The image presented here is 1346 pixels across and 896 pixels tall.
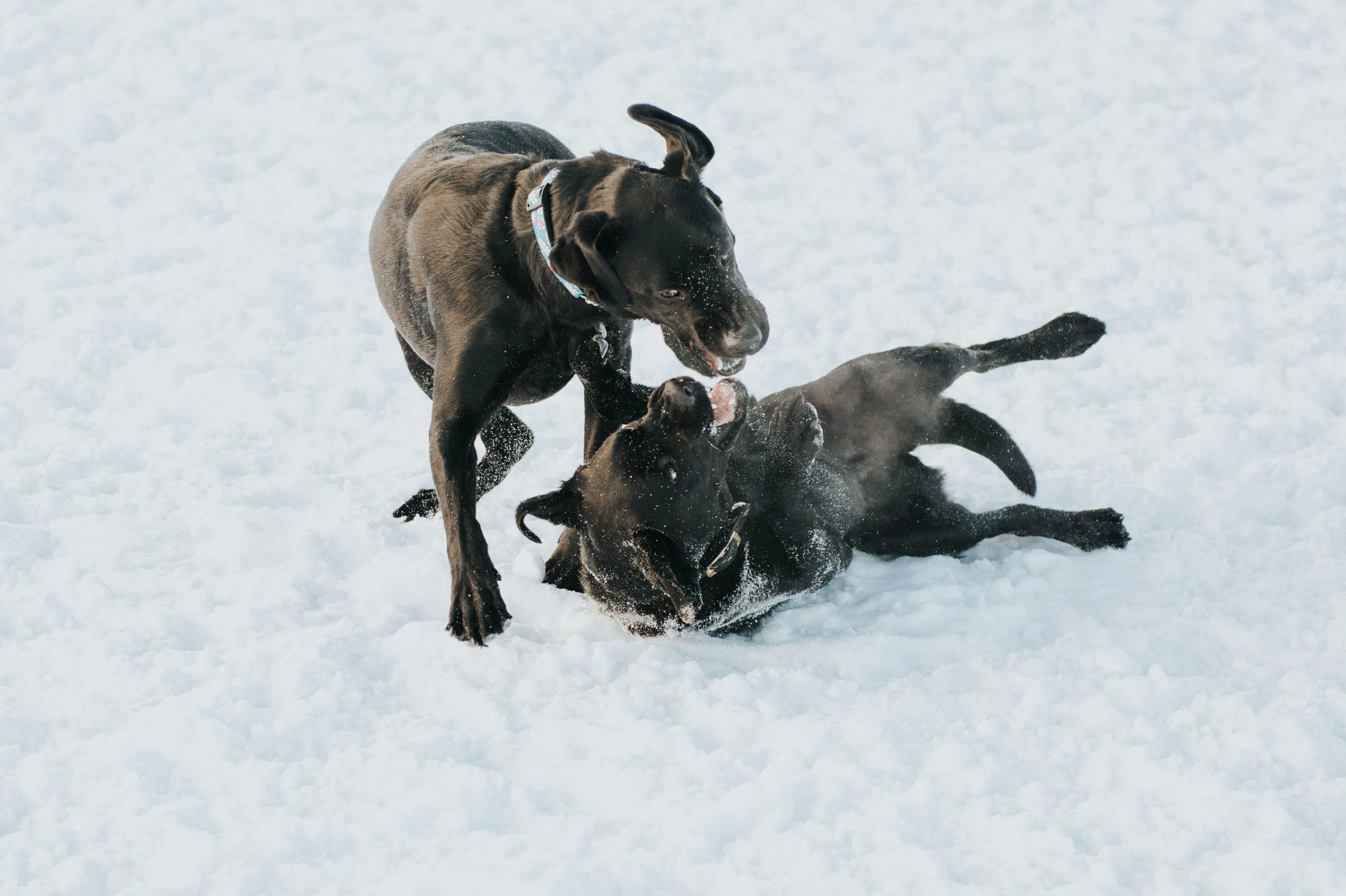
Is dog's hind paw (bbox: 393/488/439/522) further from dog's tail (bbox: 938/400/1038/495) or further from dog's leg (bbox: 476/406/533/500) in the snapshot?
dog's tail (bbox: 938/400/1038/495)

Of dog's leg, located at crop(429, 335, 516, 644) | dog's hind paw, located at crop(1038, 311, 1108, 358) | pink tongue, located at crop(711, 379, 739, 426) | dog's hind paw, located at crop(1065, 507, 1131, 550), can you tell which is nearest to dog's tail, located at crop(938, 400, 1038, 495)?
dog's hind paw, located at crop(1065, 507, 1131, 550)

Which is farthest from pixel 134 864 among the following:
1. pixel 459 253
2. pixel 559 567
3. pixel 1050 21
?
pixel 1050 21

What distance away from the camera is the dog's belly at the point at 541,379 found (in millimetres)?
3816

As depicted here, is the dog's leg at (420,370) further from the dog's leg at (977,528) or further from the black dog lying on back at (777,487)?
the dog's leg at (977,528)

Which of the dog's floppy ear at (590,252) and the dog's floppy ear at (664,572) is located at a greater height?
the dog's floppy ear at (590,252)

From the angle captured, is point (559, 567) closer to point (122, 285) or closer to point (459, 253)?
point (459, 253)

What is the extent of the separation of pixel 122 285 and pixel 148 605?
2.80m

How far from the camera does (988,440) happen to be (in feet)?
14.8

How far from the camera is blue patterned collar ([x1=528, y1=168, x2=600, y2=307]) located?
11.8ft

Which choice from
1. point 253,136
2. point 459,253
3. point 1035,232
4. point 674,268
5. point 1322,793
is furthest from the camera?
point 253,136

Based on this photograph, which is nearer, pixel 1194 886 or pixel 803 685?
pixel 1194 886

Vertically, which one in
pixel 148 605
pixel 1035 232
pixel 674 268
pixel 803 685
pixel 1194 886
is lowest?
pixel 148 605

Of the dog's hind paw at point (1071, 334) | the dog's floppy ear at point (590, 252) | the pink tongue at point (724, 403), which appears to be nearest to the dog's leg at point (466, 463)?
the dog's floppy ear at point (590, 252)

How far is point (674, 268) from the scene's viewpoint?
11.3 feet
